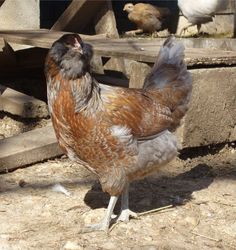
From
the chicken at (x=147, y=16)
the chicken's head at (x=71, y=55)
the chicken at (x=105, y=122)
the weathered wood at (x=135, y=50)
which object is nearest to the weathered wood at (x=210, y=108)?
the weathered wood at (x=135, y=50)

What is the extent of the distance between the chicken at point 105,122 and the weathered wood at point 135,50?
2.85 feet

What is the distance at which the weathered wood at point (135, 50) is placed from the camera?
14.9ft

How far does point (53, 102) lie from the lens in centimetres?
333

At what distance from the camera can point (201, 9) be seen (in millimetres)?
7727

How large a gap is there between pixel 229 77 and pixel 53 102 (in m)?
1.96

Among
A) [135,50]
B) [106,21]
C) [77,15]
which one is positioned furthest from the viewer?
[106,21]

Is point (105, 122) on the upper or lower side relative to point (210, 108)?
upper

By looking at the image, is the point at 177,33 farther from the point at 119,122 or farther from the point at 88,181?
the point at 119,122

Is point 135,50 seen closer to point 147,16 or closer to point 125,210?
point 125,210

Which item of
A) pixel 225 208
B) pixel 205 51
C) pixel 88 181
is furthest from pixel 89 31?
pixel 225 208

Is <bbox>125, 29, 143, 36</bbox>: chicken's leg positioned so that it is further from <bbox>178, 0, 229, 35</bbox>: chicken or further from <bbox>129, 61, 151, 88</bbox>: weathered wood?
<bbox>129, 61, 151, 88</bbox>: weathered wood

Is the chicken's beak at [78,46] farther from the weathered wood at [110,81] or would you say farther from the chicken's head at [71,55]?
the weathered wood at [110,81]

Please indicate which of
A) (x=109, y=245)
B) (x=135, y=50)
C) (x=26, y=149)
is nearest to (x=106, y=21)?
(x=135, y=50)

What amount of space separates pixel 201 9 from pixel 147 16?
3.27 feet
